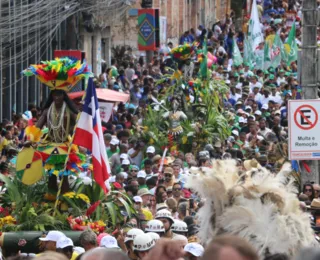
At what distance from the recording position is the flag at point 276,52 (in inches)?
1499

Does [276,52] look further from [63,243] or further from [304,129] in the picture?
[63,243]

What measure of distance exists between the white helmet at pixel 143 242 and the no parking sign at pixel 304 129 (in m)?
6.13

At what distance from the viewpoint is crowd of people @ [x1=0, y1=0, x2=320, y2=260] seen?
1111cm

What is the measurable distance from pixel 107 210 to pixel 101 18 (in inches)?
809

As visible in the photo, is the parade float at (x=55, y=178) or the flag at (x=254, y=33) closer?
the parade float at (x=55, y=178)

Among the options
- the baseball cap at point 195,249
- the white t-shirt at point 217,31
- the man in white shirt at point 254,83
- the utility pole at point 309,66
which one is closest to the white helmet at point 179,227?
the baseball cap at point 195,249

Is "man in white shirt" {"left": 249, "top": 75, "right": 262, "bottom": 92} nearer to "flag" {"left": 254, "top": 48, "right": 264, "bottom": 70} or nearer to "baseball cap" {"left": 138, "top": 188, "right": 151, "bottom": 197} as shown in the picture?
"flag" {"left": 254, "top": 48, "right": 264, "bottom": 70}

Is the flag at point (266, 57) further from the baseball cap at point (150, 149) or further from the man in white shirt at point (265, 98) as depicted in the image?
the baseball cap at point (150, 149)

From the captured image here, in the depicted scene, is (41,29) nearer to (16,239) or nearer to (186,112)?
(186,112)

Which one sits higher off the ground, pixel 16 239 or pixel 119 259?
pixel 119 259

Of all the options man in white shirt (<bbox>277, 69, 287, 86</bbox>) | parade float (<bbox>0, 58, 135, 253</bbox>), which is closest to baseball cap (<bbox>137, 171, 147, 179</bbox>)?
parade float (<bbox>0, 58, 135, 253</bbox>)

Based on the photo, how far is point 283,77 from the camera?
36.5 meters

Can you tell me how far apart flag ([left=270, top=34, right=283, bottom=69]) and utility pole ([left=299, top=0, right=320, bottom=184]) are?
64.4 ft

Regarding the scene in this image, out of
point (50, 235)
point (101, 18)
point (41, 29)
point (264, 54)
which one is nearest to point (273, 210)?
point (50, 235)
